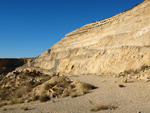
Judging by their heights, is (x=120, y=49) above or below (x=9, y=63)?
below

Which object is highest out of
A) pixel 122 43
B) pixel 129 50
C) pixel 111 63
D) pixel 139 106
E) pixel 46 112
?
pixel 122 43

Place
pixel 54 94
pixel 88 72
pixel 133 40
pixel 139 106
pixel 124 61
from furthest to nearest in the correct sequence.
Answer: pixel 88 72 → pixel 133 40 → pixel 124 61 → pixel 54 94 → pixel 139 106

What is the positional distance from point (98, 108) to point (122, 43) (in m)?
13.9

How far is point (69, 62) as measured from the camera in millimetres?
26328

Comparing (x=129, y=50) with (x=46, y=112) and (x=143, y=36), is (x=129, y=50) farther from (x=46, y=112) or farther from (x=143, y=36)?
(x=46, y=112)

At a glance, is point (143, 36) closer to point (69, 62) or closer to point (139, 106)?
point (139, 106)

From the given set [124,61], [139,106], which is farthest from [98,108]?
[124,61]

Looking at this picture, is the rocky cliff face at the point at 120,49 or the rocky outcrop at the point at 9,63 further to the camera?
the rocky outcrop at the point at 9,63

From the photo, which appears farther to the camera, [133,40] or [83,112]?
[133,40]

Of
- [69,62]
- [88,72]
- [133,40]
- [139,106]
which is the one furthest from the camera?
[69,62]

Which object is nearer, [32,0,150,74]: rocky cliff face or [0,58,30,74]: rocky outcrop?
[32,0,150,74]: rocky cliff face

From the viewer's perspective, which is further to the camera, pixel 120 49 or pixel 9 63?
pixel 9 63

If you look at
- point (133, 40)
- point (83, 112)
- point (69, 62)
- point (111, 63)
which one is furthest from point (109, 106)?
point (69, 62)

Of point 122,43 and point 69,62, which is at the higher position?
point 122,43
